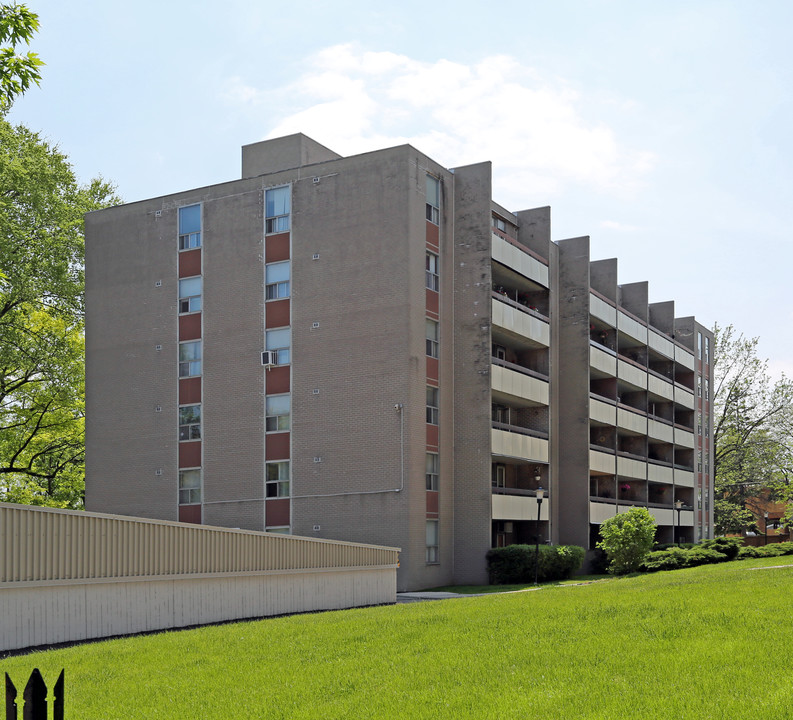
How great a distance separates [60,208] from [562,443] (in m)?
26.1

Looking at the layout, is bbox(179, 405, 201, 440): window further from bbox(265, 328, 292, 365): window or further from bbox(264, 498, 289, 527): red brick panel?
bbox(264, 498, 289, 527): red brick panel

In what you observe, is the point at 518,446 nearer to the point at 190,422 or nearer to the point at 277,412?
Result: the point at 277,412

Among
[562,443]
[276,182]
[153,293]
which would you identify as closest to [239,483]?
[153,293]

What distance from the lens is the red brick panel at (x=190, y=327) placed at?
40.9 m

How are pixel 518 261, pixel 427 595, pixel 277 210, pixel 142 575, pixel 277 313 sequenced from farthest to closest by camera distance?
1. pixel 518 261
2. pixel 277 210
3. pixel 277 313
4. pixel 427 595
5. pixel 142 575

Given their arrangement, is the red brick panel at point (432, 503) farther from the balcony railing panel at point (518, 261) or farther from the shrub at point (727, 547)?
the shrub at point (727, 547)

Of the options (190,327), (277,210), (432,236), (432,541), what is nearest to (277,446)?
(190,327)

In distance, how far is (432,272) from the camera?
38.9 metres

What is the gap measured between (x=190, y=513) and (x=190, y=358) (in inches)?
247

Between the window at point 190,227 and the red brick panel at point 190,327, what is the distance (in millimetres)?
2941

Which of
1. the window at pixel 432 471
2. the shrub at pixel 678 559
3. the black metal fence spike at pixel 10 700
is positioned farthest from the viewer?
the window at pixel 432 471

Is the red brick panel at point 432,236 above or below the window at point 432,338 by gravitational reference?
above

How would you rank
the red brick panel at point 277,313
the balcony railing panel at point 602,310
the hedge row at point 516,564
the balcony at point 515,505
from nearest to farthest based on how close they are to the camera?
the hedge row at point 516,564 < the red brick panel at point 277,313 < the balcony at point 515,505 < the balcony railing panel at point 602,310

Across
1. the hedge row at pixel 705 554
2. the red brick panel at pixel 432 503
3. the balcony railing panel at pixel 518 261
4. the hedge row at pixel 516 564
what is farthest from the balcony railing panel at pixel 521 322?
the hedge row at pixel 705 554
